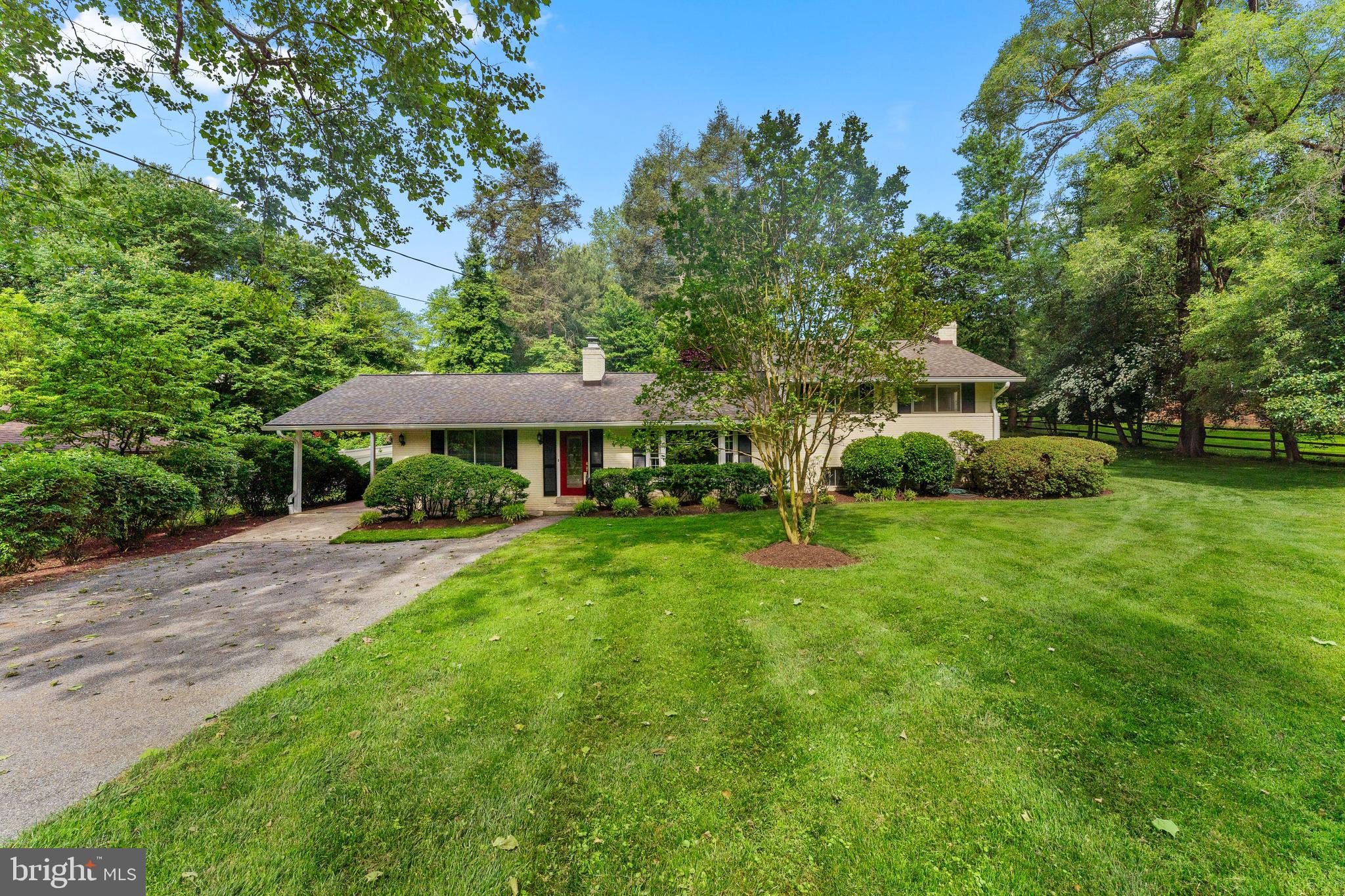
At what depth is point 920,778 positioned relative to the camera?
109 inches

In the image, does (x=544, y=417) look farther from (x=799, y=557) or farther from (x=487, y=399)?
(x=799, y=557)

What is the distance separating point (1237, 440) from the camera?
1961 cm

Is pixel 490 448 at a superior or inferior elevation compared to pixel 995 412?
inferior

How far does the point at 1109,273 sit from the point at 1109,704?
1902 centimetres

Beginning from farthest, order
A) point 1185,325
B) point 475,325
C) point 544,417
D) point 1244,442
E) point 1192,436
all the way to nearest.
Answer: point 475,325 < point 1244,442 < point 1192,436 < point 1185,325 < point 544,417

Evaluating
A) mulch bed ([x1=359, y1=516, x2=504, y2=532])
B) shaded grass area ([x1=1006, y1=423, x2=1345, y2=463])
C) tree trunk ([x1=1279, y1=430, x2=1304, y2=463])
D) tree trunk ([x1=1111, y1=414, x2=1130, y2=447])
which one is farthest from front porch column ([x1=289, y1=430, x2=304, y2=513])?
tree trunk ([x1=1111, y1=414, x2=1130, y2=447])

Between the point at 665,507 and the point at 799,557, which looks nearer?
the point at 799,557

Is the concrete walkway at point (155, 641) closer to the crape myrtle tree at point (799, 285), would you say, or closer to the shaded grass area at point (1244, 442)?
the crape myrtle tree at point (799, 285)

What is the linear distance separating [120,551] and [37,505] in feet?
6.39

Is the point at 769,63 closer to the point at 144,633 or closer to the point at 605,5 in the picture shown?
the point at 605,5

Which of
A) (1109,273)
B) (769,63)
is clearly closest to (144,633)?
(769,63)

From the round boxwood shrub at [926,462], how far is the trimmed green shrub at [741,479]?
3758 millimetres

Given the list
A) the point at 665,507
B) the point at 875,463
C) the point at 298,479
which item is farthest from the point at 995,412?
the point at 298,479

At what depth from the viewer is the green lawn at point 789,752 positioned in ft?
7.34
